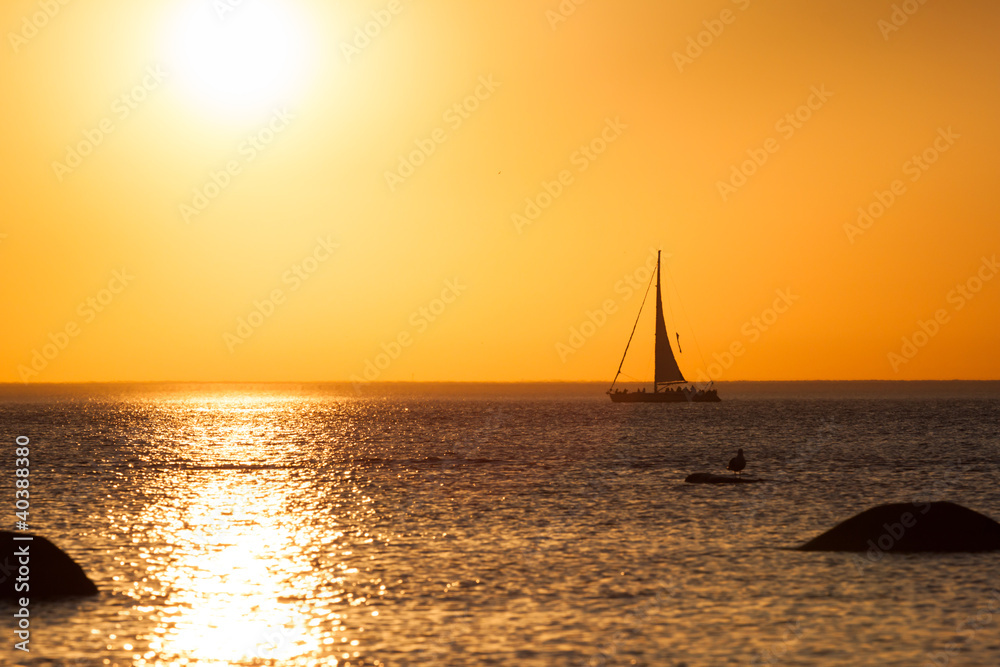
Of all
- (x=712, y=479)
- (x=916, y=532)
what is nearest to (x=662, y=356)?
(x=712, y=479)

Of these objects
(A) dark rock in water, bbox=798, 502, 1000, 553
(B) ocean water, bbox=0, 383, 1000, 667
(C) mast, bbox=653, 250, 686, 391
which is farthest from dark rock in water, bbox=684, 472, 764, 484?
(C) mast, bbox=653, 250, 686, 391

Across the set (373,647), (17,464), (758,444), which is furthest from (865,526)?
(758,444)

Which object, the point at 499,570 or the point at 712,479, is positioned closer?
the point at 499,570

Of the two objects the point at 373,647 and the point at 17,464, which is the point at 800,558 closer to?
the point at 373,647

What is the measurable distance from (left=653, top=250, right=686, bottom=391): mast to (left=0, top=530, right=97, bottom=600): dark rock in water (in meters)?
152

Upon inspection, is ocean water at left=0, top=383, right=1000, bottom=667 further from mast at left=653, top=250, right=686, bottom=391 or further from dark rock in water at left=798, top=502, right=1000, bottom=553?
mast at left=653, top=250, right=686, bottom=391

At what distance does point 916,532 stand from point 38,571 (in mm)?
24925

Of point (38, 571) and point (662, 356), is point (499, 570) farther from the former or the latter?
point (662, 356)

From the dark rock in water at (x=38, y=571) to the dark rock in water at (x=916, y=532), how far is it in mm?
21422

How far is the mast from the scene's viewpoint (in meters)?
175

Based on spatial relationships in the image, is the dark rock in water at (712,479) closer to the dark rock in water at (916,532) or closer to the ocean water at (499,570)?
the ocean water at (499,570)

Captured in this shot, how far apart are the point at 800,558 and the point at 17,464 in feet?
193

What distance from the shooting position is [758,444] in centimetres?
10012

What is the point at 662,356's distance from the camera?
179250 millimetres
